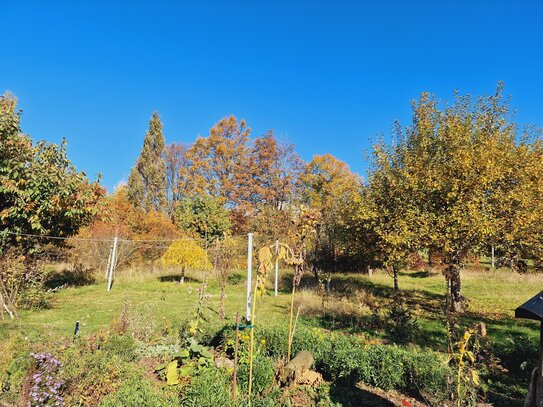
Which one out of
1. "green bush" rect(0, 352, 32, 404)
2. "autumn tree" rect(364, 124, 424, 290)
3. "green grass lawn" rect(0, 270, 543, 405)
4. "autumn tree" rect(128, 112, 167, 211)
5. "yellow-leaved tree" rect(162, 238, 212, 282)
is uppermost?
"autumn tree" rect(128, 112, 167, 211)

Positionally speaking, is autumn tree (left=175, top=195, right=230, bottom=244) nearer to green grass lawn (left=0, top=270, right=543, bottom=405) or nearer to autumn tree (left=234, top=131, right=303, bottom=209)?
green grass lawn (left=0, top=270, right=543, bottom=405)

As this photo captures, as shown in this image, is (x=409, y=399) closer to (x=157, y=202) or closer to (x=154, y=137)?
(x=157, y=202)

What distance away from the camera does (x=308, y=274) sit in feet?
61.8

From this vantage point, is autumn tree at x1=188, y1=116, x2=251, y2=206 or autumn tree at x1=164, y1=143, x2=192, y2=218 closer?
autumn tree at x1=188, y1=116, x2=251, y2=206

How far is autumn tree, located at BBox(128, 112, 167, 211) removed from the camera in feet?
84.2

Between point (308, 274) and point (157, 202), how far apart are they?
1445cm

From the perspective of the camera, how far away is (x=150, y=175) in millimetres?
26766

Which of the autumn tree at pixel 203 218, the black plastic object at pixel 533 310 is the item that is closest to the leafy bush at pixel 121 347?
the black plastic object at pixel 533 310

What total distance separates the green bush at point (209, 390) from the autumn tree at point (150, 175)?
22.6 meters

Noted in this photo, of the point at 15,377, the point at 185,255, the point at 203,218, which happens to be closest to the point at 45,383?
the point at 15,377

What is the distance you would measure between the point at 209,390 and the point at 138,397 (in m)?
0.73

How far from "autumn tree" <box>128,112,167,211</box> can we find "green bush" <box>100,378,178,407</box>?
2239 centimetres

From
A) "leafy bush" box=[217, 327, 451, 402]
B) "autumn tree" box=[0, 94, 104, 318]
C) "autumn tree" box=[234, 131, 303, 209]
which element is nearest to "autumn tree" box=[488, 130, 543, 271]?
"leafy bush" box=[217, 327, 451, 402]

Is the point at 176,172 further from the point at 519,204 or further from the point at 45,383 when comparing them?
the point at 45,383
